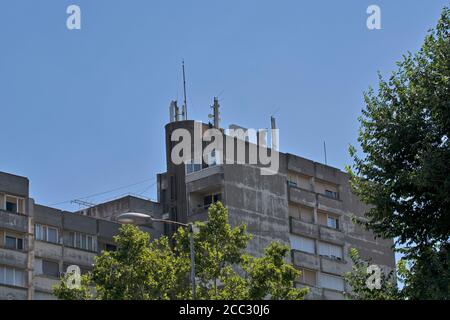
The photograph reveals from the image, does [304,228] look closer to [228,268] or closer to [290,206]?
[290,206]

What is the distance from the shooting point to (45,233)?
6912cm

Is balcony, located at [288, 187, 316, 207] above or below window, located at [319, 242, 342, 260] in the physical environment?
above

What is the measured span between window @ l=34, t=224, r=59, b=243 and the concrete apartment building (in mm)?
61

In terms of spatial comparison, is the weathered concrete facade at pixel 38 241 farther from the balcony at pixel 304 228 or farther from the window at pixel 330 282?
the window at pixel 330 282

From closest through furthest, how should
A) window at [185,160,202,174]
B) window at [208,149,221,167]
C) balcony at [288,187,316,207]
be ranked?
window at [208,149,221,167], window at [185,160,202,174], balcony at [288,187,316,207]

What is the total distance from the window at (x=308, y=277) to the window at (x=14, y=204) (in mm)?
19791

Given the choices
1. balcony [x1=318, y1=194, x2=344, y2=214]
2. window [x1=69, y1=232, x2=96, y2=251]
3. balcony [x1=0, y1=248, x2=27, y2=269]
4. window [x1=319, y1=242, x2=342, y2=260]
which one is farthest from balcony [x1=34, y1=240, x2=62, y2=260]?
balcony [x1=318, y1=194, x2=344, y2=214]

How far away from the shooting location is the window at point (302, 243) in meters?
75.6

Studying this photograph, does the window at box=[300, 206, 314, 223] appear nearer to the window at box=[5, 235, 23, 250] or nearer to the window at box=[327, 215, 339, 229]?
Result: the window at box=[327, 215, 339, 229]

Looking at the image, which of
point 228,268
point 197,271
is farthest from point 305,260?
point 197,271

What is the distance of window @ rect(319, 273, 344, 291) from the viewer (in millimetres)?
77062

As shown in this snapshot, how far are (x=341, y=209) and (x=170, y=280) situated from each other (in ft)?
138
